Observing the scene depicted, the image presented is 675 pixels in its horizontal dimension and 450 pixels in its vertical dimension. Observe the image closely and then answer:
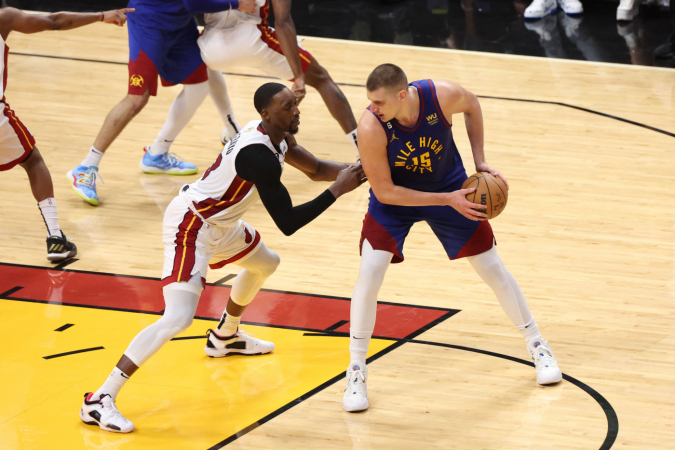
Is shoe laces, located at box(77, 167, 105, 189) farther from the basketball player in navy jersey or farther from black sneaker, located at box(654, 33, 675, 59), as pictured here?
black sneaker, located at box(654, 33, 675, 59)

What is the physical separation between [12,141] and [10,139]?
18mm

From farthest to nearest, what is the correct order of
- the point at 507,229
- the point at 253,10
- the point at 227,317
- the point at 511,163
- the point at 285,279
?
the point at 511,163
the point at 253,10
the point at 507,229
the point at 285,279
the point at 227,317

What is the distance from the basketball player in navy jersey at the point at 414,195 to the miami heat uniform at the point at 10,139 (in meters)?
2.55

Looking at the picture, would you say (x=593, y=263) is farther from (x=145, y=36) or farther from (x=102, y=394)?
(x=145, y=36)

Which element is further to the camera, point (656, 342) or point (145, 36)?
point (145, 36)

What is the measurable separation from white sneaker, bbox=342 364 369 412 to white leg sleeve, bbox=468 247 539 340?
69 cm

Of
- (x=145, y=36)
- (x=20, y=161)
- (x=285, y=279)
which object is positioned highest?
(x=145, y=36)

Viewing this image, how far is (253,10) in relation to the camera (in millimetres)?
6559

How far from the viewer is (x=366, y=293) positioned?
4.04m

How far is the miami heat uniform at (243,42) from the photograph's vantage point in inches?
263

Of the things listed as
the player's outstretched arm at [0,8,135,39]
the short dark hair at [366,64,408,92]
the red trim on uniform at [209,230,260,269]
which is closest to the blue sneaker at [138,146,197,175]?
the player's outstretched arm at [0,8,135,39]

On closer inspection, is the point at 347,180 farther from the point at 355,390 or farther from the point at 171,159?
the point at 171,159

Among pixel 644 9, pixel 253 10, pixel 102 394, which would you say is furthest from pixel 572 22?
pixel 102 394

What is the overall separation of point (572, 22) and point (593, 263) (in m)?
6.39
